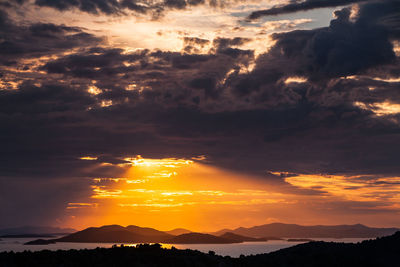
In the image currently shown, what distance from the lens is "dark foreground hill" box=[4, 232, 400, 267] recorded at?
301 feet

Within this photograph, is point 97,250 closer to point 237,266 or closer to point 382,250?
point 237,266

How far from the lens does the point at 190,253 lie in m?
107

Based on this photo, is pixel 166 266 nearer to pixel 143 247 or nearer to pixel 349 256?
pixel 143 247

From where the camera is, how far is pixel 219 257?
109m

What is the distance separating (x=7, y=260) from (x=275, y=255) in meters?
66.3

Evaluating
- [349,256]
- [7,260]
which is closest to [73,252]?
[7,260]

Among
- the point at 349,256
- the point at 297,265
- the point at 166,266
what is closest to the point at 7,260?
the point at 166,266

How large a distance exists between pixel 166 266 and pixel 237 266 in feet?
55.2

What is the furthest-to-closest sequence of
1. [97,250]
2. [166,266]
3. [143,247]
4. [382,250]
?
1. [382,250]
2. [143,247]
3. [97,250]
4. [166,266]

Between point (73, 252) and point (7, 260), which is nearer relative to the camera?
point (7, 260)

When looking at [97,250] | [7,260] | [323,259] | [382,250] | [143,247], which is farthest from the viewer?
[382,250]

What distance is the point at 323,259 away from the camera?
385 feet

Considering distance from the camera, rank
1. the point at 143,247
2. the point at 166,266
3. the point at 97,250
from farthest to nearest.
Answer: the point at 143,247
the point at 97,250
the point at 166,266

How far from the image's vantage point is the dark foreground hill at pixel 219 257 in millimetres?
91875
